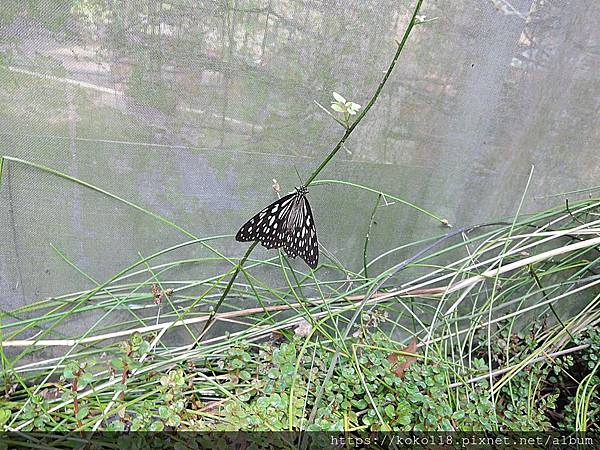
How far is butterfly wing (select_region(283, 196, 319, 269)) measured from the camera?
755 mm

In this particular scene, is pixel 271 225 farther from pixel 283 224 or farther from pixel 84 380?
pixel 84 380

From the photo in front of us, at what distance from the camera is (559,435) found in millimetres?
958

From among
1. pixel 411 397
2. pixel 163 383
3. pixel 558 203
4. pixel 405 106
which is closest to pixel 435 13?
pixel 405 106

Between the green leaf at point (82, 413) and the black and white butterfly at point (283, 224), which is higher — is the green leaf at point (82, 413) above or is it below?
below

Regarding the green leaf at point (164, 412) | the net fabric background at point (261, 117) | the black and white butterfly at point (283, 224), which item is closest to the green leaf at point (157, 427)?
the green leaf at point (164, 412)

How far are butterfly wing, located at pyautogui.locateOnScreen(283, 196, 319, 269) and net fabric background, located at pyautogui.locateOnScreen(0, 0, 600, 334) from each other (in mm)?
257

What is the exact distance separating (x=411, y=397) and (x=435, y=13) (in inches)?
29.5

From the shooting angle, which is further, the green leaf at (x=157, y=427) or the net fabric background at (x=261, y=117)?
the net fabric background at (x=261, y=117)

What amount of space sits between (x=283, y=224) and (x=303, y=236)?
52 mm

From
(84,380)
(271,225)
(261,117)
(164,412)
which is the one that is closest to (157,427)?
(164,412)

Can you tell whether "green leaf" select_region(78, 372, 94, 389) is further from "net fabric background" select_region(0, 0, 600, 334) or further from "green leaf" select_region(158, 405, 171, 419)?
"net fabric background" select_region(0, 0, 600, 334)

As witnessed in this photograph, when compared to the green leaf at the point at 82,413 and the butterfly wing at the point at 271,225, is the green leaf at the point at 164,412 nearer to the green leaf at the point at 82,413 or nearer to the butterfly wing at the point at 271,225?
the green leaf at the point at 82,413

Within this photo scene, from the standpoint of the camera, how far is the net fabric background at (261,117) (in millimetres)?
815

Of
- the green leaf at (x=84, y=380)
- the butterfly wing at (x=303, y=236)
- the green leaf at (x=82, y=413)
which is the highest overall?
the butterfly wing at (x=303, y=236)
